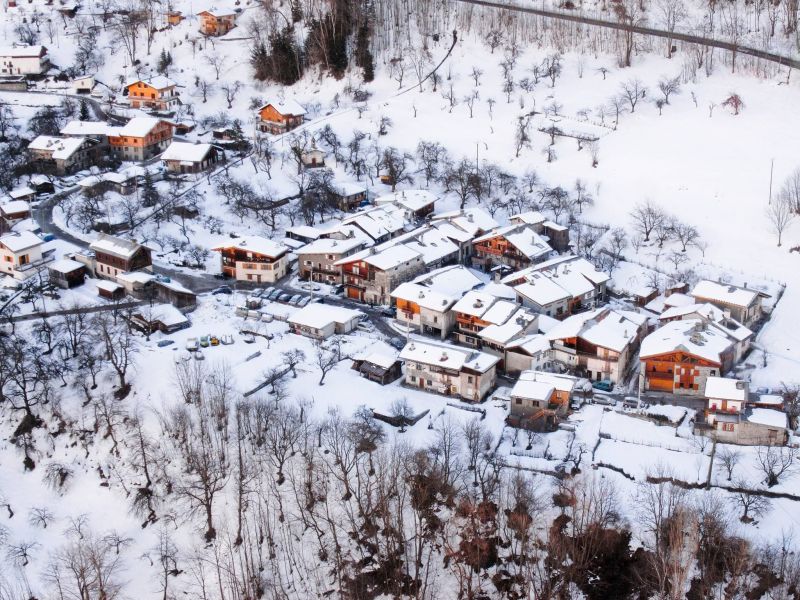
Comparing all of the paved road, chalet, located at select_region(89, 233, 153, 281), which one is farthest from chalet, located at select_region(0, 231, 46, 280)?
Answer: the paved road

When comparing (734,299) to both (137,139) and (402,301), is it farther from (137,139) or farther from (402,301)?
(137,139)

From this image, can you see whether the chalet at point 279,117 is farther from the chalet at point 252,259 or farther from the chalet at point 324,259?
the chalet at point 324,259

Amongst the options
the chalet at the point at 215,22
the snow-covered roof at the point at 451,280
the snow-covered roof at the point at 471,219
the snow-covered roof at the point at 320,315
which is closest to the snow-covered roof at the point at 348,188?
the snow-covered roof at the point at 471,219

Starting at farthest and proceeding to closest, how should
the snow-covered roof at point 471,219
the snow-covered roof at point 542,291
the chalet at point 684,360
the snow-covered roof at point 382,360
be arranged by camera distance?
the snow-covered roof at point 471,219 → the snow-covered roof at point 542,291 → the snow-covered roof at point 382,360 → the chalet at point 684,360

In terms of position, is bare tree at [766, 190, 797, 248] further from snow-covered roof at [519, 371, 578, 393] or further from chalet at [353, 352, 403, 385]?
chalet at [353, 352, 403, 385]

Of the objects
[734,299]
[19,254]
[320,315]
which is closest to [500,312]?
[320,315]

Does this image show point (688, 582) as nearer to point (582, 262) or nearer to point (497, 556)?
point (497, 556)
